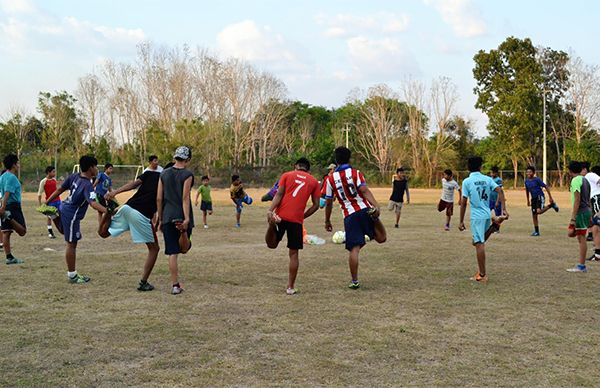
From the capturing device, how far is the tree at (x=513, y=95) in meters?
54.3

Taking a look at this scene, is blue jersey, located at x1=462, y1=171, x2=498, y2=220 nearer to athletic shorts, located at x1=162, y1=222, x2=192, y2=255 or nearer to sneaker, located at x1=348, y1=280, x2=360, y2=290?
sneaker, located at x1=348, y1=280, x2=360, y2=290

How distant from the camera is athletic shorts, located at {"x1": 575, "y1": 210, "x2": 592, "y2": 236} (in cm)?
970

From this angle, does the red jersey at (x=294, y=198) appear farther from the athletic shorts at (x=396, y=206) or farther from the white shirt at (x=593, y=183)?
the athletic shorts at (x=396, y=206)

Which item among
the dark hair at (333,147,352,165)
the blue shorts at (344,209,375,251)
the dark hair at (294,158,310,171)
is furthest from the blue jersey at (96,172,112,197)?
the blue shorts at (344,209,375,251)

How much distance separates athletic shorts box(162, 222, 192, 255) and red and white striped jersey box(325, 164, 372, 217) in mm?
2264

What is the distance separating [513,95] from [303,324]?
53.2 metres

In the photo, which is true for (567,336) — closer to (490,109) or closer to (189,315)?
(189,315)

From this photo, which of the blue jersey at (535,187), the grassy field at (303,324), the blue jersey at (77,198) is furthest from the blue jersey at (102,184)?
the blue jersey at (535,187)

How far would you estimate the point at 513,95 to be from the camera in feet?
179

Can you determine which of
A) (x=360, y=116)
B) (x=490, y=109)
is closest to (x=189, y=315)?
(x=490, y=109)

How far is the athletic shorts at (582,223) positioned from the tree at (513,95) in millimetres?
47315

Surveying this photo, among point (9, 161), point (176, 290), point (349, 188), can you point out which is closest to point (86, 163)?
point (176, 290)

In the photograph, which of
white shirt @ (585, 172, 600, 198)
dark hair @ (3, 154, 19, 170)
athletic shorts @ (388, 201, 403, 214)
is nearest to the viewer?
dark hair @ (3, 154, 19, 170)

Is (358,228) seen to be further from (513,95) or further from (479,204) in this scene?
(513,95)
